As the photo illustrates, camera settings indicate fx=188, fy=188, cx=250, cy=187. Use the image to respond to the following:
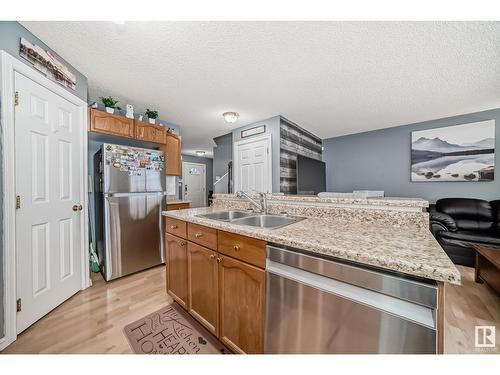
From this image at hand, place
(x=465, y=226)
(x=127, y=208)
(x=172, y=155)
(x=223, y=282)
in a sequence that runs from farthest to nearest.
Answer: (x=172, y=155) → (x=465, y=226) → (x=127, y=208) → (x=223, y=282)

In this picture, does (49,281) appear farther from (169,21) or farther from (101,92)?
(169,21)

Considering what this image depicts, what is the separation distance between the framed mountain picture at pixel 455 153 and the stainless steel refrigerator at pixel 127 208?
14.7 feet

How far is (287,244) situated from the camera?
2.99 ft

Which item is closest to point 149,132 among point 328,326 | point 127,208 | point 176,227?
point 127,208

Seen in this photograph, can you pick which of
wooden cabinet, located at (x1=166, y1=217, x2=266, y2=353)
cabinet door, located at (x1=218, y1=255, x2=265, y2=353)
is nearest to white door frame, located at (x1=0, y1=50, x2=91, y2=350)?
wooden cabinet, located at (x1=166, y1=217, x2=266, y2=353)

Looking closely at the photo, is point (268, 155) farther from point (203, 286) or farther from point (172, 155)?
point (203, 286)

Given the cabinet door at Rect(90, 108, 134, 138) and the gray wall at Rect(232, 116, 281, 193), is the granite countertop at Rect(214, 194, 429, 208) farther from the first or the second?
the cabinet door at Rect(90, 108, 134, 138)

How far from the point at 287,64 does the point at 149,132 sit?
2.03 meters

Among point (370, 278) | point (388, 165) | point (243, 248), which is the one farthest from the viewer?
point (388, 165)

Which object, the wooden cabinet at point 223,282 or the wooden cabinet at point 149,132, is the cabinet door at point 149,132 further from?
the wooden cabinet at point 223,282

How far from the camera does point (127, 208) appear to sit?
89.6 inches

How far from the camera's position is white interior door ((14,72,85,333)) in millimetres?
1385

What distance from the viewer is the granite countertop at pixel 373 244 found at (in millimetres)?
625
